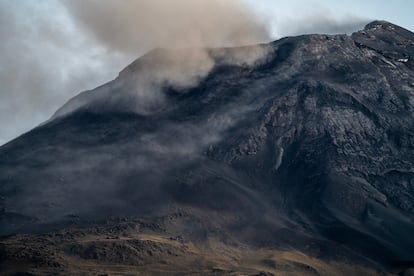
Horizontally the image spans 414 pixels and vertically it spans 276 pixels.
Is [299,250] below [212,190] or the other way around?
below

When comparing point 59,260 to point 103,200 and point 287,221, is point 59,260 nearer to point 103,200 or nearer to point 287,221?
point 103,200

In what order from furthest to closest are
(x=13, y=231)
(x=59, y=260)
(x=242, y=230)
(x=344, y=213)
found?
1. (x=344, y=213)
2. (x=242, y=230)
3. (x=13, y=231)
4. (x=59, y=260)

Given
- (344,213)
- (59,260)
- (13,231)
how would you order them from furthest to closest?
(344,213) → (13,231) → (59,260)

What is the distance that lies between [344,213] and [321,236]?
1331cm

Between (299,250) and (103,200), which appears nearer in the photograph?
(299,250)

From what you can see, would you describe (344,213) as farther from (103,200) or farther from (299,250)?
(103,200)

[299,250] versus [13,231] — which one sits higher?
[13,231]

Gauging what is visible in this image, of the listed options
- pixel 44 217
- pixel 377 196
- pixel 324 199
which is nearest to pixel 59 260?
pixel 44 217

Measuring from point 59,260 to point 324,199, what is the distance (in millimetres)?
78736

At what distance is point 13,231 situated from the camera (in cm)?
16550

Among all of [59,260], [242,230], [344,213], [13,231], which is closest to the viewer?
[59,260]

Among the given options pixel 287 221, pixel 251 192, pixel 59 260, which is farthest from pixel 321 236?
pixel 59 260

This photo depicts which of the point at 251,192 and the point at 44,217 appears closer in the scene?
the point at 44,217

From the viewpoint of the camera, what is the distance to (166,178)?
194375 millimetres
